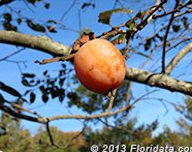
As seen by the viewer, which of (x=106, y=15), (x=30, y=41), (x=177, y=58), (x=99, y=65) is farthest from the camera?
(x=177, y=58)

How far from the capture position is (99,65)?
582 mm

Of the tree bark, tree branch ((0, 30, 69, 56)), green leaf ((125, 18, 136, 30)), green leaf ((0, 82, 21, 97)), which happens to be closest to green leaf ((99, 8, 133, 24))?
green leaf ((125, 18, 136, 30))

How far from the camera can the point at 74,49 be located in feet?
2.07

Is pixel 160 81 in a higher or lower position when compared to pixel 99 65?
higher

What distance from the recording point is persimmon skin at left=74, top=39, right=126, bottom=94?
0.58 meters

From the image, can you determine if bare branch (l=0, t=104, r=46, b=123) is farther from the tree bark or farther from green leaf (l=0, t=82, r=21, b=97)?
the tree bark

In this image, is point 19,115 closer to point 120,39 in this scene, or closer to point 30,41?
point 30,41

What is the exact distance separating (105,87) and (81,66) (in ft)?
0.18

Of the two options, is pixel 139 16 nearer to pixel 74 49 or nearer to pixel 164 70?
pixel 74 49

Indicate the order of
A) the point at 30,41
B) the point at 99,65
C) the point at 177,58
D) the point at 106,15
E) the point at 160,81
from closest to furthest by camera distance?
the point at 99,65
the point at 106,15
the point at 160,81
the point at 30,41
the point at 177,58

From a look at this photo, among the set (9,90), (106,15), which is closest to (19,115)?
(9,90)

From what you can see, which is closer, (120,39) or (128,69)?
(120,39)

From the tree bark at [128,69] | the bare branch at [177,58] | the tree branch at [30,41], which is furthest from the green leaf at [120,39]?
the bare branch at [177,58]

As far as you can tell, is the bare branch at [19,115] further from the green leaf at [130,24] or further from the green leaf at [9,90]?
the green leaf at [130,24]
